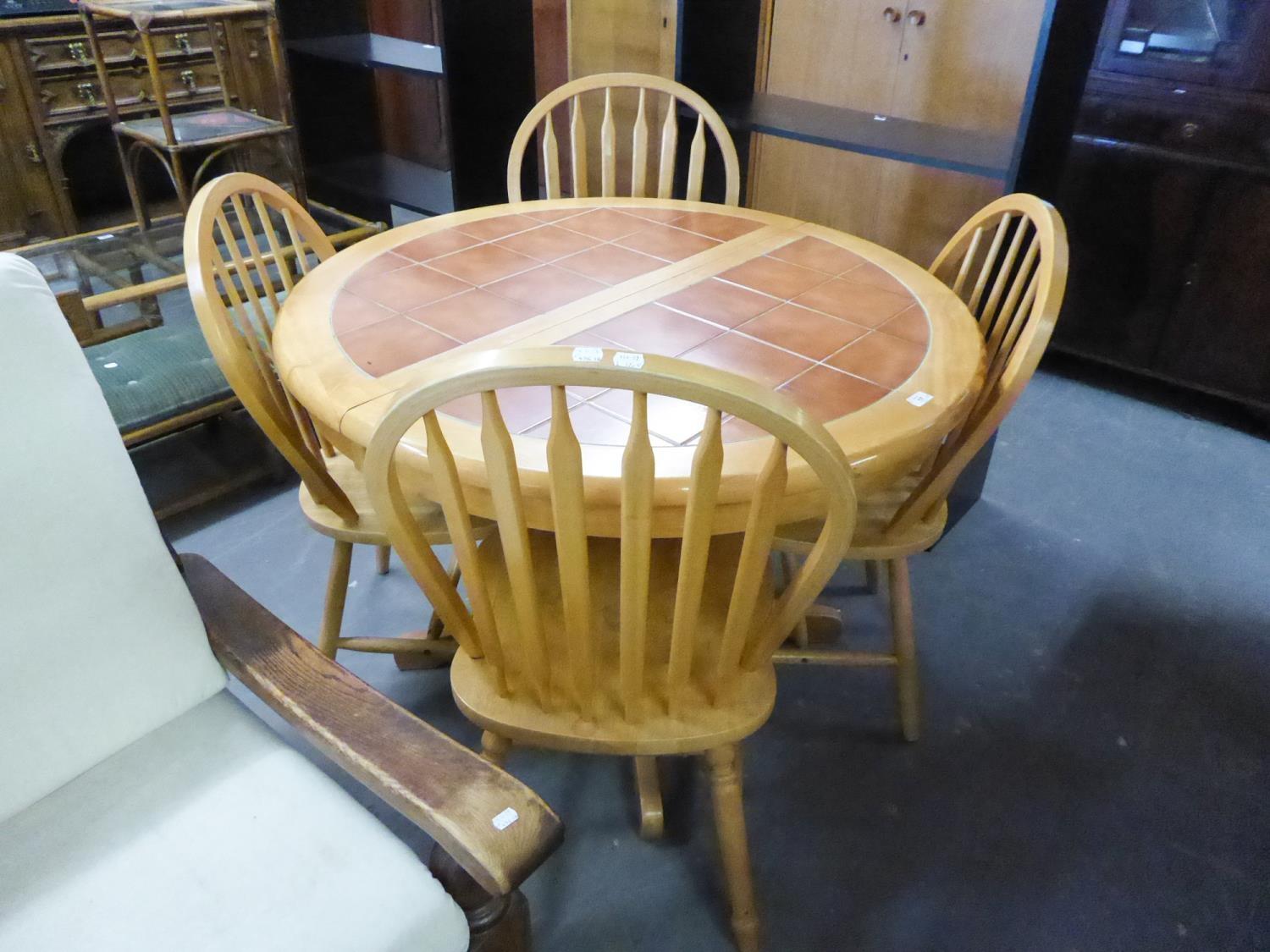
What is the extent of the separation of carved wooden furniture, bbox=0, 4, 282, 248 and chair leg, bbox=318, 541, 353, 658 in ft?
8.35

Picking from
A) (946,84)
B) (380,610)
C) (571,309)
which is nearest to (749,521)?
(571,309)

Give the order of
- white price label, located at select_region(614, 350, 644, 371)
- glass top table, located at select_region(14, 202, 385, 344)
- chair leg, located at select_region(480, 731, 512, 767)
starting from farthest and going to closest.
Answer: glass top table, located at select_region(14, 202, 385, 344) < chair leg, located at select_region(480, 731, 512, 767) < white price label, located at select_region(614, 350, 644, 371)

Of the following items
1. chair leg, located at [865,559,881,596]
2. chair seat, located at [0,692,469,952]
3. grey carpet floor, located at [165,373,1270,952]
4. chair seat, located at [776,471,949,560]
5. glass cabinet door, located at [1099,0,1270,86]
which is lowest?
grey carpet floor, located at [165,373,1270,952]

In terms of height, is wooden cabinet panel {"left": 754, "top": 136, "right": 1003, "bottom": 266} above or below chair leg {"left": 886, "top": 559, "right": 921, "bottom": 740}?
above

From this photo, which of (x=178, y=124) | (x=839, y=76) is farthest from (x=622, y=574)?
(x=178, y=124)

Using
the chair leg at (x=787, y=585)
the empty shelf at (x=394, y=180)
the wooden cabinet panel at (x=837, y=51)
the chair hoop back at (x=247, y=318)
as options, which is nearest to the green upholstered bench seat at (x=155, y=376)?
the chair hoop back at (x=247, y=318)

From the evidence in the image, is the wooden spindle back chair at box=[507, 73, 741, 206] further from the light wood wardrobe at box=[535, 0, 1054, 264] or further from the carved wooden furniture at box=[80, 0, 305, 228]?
the carved wooden furniture at box=[80, 0, 305, 228]

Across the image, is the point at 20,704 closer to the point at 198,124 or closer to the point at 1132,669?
the point at 1132,669

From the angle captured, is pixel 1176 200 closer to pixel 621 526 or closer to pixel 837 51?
pixel 837 51

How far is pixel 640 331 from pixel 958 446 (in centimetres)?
53

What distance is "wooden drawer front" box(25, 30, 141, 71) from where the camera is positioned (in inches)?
133

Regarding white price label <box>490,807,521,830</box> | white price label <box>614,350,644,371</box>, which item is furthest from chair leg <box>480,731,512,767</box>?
white price label <box>614,350,644,371</box>

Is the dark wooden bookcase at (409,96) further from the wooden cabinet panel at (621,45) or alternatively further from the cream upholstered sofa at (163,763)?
the cream upholstered sofa at (163,763)

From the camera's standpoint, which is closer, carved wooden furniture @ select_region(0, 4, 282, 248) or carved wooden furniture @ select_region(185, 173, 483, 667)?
carved wooden furniture @ select_region(185, 173, 483, 667)
